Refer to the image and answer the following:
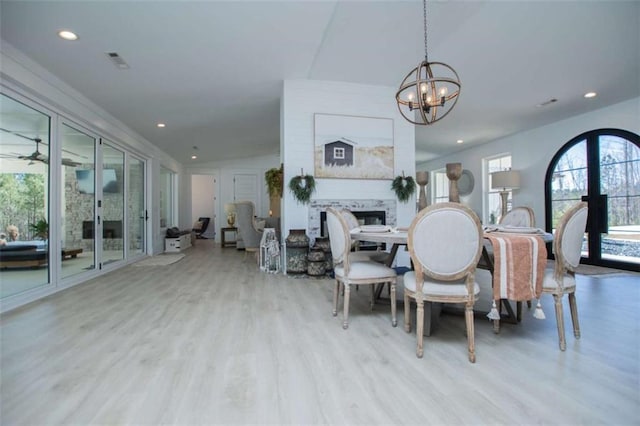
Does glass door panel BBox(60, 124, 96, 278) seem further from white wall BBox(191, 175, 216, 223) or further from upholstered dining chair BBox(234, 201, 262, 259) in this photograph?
white wall BBox(191, 175, 216, 223)

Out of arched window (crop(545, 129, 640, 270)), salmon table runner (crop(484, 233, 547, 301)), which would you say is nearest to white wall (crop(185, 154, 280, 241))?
arched window (crop(545, 129, 640, 270))

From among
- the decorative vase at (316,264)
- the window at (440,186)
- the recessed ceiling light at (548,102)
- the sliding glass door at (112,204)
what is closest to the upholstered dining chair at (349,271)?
the decorative vase at (316,264)

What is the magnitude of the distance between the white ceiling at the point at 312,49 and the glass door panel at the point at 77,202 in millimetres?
A: 691

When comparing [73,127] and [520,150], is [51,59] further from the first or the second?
[520,150]

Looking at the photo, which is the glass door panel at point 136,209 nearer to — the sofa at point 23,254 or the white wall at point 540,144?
the sofa at point 23,254

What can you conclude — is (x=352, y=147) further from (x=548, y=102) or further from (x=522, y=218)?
(x=548, y=102)

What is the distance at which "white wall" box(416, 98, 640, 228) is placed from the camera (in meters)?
4.81

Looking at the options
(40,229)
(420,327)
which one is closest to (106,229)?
(40,229)

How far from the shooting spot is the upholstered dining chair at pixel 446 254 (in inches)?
72.3

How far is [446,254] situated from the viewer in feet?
6.15

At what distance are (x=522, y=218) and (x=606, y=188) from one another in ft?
11.2

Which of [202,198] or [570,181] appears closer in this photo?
[570,181]

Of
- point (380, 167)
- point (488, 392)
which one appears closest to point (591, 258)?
point (380, 167)

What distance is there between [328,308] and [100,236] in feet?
12.5
